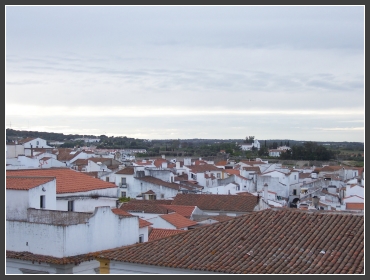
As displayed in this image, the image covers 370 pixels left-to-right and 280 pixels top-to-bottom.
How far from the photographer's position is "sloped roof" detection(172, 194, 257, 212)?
98.8 feet

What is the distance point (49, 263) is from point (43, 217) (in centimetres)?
191

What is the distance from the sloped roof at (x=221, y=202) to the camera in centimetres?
3011

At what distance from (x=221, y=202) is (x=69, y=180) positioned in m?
13.4

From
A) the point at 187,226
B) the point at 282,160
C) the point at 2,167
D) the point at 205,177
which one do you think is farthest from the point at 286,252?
the point at 282,160

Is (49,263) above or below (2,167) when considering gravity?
below

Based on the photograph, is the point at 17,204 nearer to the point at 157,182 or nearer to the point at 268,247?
the point at 268,247

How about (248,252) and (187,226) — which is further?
(187,226)

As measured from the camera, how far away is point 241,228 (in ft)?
41.8

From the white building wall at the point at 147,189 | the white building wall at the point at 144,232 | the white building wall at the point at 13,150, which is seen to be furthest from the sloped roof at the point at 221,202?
the white building wall at the point at 13,150

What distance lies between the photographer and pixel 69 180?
63.5 ft

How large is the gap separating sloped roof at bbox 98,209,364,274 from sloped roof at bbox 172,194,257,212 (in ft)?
55.1

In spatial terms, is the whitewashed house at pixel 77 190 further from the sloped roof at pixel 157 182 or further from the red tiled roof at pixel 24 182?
the sloped roof at pixel 157 182

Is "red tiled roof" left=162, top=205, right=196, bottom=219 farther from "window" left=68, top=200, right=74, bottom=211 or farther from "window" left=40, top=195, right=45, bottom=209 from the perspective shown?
"window" left=40, top=195, right=45, bottom=209

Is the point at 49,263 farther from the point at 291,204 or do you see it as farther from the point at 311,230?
the point at 291,204
